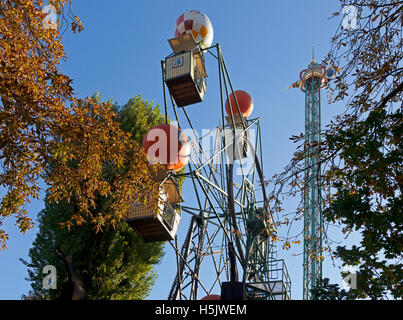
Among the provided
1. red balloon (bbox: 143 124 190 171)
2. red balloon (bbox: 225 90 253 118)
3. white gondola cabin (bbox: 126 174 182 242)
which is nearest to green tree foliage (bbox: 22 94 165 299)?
white gondola cabin (bbox: 126 174 182 242)

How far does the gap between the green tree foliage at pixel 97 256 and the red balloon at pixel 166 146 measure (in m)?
2.90

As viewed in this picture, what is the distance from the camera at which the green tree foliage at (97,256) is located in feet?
59.1

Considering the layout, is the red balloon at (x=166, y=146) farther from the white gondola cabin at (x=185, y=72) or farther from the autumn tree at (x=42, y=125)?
the autumn tree at (x=42, y=125)

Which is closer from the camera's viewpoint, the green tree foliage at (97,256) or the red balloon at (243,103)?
the green tree foliage at (97,256)

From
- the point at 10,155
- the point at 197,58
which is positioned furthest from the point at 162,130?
the point at 10,155

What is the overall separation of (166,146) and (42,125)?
36.8 ft

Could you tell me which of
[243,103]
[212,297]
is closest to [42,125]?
[212,297]

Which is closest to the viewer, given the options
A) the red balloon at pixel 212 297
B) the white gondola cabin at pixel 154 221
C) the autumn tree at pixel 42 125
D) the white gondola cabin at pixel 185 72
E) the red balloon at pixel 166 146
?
the autumn tree at pixel 42 125

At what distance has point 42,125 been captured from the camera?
728 cm

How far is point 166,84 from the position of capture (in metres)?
19.5

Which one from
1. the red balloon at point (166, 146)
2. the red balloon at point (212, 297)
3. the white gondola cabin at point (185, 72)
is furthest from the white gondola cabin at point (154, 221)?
the white gondola cabin at point (185, 72)

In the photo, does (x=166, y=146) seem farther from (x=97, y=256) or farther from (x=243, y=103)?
(x=243, y=103)
